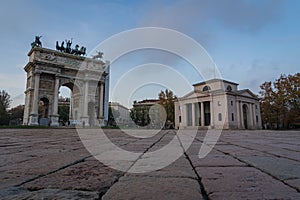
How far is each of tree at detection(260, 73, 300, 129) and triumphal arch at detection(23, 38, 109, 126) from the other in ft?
91.7

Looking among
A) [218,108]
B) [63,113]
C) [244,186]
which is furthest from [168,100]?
[244,186]

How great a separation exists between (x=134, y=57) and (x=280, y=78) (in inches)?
1496

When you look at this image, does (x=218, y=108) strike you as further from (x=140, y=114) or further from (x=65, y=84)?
(x=65, y=84)

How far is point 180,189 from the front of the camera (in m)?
1.27

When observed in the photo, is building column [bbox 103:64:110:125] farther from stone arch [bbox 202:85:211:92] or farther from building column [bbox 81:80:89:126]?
stone arch [bbox 202:85:211:92]

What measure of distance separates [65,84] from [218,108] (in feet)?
84.7

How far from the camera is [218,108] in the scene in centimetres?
3800

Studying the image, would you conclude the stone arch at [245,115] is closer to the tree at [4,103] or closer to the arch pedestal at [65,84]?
the arch pedestal at [65,84]

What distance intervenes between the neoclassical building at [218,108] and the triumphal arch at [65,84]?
17241 mm

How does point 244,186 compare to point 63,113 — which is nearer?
point 244,186

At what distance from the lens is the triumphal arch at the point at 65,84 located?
27828 mm

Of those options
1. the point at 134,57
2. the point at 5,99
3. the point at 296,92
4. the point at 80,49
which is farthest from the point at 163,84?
the point at 5,99

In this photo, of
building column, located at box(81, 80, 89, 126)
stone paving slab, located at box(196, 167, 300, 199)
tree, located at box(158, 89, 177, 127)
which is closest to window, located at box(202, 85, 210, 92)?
tree, located at box(158, 89, 177, 127)

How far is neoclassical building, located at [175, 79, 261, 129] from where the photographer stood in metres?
37.2
